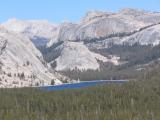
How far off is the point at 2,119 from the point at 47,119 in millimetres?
18542

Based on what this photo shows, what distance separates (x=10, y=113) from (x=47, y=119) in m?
13.8

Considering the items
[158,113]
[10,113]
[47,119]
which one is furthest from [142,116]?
[10,113]

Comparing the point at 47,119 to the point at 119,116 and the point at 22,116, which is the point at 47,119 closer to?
the point at 22,116

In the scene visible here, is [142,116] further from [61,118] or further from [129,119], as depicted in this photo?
[61,118]

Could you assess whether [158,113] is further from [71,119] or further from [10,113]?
[10,113]

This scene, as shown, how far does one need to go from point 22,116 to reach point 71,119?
1767 cm

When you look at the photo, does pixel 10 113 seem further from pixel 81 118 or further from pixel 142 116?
pixel 142 116

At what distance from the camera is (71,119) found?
193 meters

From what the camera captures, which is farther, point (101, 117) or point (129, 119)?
point (101, 117)

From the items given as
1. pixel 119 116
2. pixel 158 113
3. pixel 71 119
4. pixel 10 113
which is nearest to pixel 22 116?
pixel 10 113

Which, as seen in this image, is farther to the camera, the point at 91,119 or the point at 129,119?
the point at 91,119

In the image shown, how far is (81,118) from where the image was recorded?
19138cm

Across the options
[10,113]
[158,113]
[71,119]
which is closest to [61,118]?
[71,119]

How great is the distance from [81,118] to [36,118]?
697 inches
